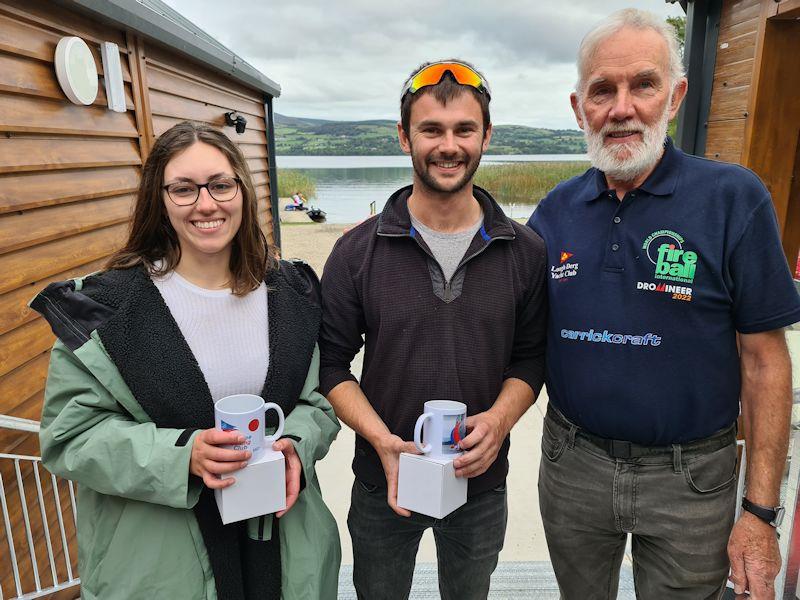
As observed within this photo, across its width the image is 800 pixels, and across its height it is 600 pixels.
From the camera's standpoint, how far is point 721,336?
1632 mm

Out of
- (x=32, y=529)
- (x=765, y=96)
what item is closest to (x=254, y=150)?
(x=32, y=529)

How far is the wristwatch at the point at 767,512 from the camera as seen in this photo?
5.22 ft

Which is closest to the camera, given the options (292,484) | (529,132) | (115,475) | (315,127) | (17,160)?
(115,475)

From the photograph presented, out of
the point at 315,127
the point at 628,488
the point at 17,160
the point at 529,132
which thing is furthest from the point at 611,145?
the point at 315,127

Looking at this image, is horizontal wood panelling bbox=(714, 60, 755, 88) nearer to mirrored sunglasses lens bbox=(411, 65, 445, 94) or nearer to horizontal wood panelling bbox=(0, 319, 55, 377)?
mirrored sunglasses lens bbox=(411, 65, 445, 94)

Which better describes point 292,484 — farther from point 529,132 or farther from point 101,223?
point 529,132

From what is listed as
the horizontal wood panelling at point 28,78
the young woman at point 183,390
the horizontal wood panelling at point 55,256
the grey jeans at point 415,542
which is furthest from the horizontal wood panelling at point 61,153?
the grey jeans at point 415,542

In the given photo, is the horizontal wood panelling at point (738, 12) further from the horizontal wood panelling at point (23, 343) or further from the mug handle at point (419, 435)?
the horizontal wood panelling at point (23, 343)

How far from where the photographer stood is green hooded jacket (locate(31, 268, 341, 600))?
1314 millimetres

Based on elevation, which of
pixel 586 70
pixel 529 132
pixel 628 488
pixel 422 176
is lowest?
pixel 628 488

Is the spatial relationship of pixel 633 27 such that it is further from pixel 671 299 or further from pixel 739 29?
pixel 739 29

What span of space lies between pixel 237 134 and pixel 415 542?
244 inches

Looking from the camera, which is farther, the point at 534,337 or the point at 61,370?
the point at 534,337

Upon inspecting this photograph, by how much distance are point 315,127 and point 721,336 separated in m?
96.1
